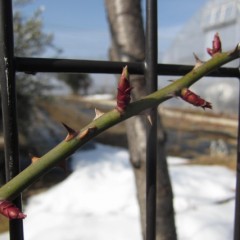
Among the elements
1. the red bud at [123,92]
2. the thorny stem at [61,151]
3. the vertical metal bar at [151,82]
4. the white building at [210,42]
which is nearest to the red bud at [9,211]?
the thorny stem at [61,151]

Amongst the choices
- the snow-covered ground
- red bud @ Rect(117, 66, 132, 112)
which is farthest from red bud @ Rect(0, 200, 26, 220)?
the snow-covered ground

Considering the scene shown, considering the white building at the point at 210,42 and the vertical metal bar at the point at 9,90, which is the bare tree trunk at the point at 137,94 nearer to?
the vertical metal bar at the point at 9,90

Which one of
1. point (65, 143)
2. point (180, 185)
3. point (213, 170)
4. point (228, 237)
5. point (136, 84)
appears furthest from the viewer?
point (213, 170)

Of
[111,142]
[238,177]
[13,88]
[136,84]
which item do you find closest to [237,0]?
[238,177]

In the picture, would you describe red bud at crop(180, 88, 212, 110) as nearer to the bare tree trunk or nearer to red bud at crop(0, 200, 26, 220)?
red bud at crop(0, 200, 26, 220)

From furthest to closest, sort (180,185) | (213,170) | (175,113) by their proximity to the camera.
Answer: (175,113) < (213,170) < (180,185)

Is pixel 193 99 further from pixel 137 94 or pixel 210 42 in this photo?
pixel 210 42

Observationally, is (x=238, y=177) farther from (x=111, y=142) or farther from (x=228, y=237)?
(x=111, y=142)
